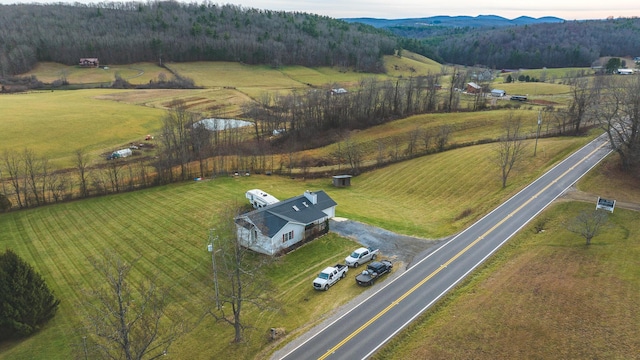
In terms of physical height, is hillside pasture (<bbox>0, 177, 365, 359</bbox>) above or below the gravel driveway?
below

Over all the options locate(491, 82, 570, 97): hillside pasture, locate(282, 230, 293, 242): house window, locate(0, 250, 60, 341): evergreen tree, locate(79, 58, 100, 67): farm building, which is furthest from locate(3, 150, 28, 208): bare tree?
locate(491, 82, 570, 97): hillside pasture

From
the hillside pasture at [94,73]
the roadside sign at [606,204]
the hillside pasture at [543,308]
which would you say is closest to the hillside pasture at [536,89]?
the roadside sign at [606,204]

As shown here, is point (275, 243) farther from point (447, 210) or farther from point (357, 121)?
point (357, 121)

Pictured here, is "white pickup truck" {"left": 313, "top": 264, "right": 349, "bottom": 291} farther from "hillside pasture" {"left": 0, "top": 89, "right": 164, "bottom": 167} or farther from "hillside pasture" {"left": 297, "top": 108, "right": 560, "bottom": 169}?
"hillside pasture" {"left": 0, "top": 89, "right": 164, "bottom": 167}

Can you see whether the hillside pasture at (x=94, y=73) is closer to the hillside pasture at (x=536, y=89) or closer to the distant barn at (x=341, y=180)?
the distant barn at (x=341, y=180)

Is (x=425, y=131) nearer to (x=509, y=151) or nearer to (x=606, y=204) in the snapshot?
(x=509, y=151)

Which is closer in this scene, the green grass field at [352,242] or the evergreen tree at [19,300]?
the green grass field at [352,242]
